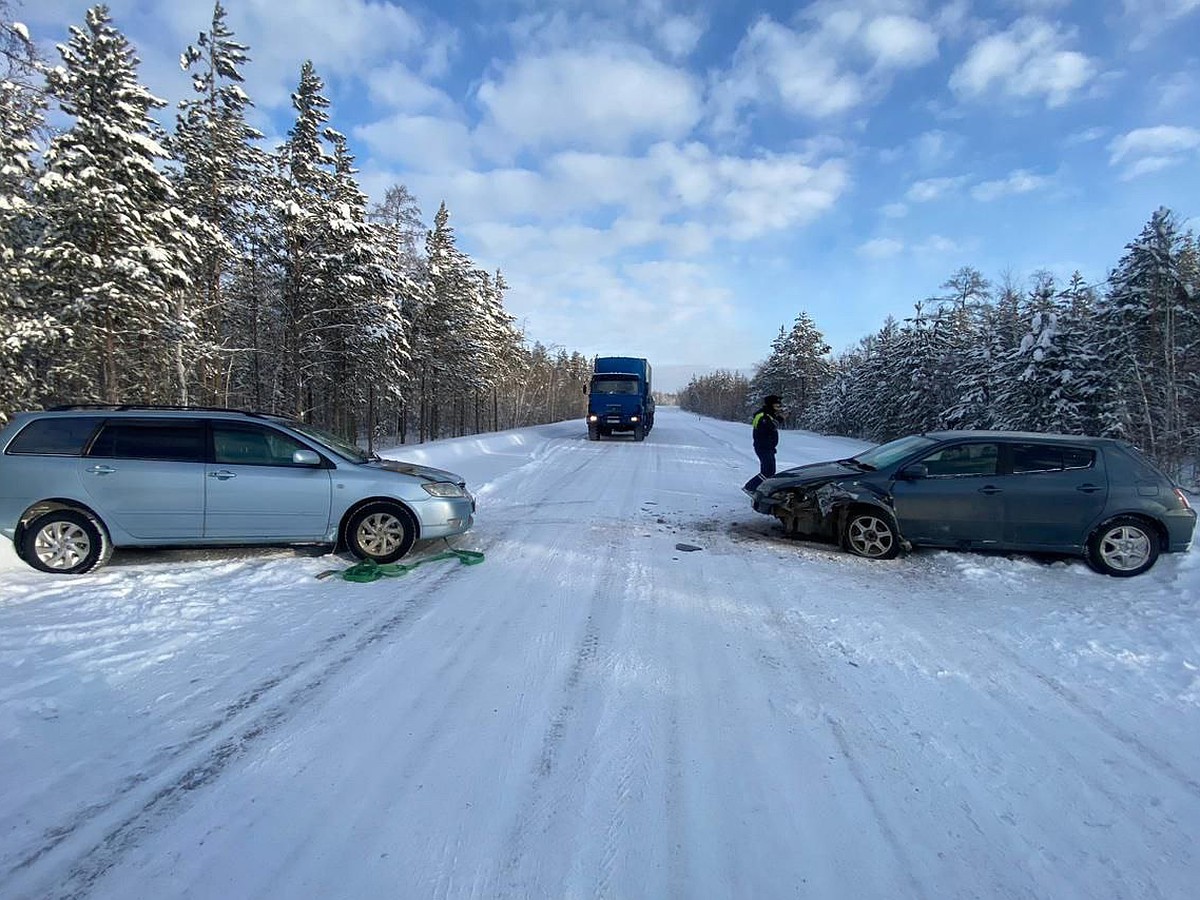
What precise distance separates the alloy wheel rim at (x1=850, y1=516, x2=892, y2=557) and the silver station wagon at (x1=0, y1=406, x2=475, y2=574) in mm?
4689

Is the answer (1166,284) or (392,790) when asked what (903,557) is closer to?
(392,790)

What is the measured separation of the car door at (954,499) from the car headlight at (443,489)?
16.4ft

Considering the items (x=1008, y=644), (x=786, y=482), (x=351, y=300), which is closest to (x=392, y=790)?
(x=1008, y=644)

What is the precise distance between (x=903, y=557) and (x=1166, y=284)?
2151 cm

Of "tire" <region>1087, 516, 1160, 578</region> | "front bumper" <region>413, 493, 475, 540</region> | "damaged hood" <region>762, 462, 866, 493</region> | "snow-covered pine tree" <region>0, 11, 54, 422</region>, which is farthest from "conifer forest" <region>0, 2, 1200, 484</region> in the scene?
"tire" <region>1087, 516, 1160, 578</region>

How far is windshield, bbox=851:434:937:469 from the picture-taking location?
21.9 feet

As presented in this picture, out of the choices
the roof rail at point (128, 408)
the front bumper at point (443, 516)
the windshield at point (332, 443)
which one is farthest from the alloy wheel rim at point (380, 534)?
the roof rail at point (128, 408)

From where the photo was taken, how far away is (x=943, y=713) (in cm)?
327

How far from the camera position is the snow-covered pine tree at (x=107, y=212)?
1238 centimetres

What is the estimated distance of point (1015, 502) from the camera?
5.96 metres

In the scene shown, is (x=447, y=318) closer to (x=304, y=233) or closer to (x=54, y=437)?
(x=304, y=233)

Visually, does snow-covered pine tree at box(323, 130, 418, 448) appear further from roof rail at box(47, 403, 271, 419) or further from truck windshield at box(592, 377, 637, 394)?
roof rail at box(47, 403, 271, 419)

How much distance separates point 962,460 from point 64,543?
30.3 ft

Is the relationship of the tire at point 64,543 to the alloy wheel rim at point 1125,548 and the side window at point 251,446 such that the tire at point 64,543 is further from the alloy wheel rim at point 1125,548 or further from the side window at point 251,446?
the alloy wheel rim at point 1125,548
